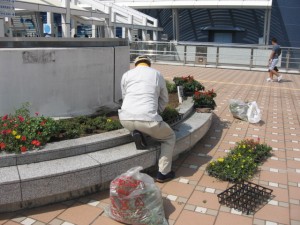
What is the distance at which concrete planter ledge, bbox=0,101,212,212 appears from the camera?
11.5ft

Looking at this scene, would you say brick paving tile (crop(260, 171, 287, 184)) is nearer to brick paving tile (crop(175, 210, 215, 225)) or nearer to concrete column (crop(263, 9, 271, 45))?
brick paving tile (crop(175, 210, 215, 225))

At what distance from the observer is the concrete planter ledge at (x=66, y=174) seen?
11.5 feet

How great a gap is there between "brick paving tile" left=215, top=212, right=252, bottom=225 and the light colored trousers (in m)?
0.98

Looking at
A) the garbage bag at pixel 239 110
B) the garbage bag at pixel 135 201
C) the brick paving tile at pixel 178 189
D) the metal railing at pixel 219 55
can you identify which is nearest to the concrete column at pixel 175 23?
the metal railing at pixel 219 55

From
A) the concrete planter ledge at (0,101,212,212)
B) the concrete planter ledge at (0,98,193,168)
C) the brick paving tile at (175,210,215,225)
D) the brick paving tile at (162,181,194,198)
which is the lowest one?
the brick paving tile at (175,210,215,225)

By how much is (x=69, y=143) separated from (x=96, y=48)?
2110 millimetres

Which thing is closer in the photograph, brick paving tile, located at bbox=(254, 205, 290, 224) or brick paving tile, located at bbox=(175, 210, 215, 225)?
brick paving tile, located at bbox=(175, 210, 215, 225)

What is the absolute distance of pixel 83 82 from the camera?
5.66 meters

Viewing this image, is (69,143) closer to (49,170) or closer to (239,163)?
(49,170)

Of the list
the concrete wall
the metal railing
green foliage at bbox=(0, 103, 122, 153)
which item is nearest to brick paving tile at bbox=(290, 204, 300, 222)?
green foliage at bbox=(0, 103, 122, 153)

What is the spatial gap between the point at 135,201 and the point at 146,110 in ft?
3.76

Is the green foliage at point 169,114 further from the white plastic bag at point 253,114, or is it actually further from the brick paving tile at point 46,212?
the white plastic bag at point 253,114

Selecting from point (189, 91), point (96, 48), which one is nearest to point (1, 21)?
point (96, 48)

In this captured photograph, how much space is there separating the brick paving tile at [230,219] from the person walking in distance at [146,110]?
992 millimetres
